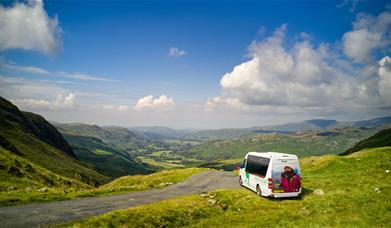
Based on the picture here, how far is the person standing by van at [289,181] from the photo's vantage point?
2638 centimetres

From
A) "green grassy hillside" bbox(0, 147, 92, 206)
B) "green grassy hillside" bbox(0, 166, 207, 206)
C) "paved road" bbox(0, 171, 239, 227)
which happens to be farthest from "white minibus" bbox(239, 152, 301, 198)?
"green grassy hillside" bbox(0, 147, 92, 206)

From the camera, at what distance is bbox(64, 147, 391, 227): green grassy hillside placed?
1861cm

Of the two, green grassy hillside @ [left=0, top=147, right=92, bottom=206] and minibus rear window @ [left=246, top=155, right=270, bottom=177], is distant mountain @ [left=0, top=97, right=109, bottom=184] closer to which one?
green grassy hillside @ [left=0, top=147, right=92, bottom=206]

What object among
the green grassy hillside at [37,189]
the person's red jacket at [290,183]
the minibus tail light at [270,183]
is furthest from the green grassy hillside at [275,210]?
the green grassy hillside at [37,189]

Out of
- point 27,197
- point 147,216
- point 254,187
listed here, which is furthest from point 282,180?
point 27,197

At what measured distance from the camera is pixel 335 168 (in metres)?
42.2

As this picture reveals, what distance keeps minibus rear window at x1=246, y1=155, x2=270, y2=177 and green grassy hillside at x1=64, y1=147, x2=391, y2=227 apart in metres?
2.59

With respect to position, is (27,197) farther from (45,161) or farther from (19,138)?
(19,138)

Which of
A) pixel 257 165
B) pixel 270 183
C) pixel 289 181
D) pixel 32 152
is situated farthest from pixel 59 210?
pixel 32 152

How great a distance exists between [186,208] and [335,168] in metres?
29.8

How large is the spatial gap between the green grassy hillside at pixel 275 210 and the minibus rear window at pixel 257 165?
2.59 m

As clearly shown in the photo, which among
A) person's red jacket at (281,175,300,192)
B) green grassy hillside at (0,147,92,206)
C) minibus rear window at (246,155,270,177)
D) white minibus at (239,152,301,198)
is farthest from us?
minibus rear window at (246,155,270,177)

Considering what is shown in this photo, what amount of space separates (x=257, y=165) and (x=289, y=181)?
4211 millimetres

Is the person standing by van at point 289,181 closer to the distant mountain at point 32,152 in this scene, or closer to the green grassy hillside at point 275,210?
the green grassy hillside at point 275,210
